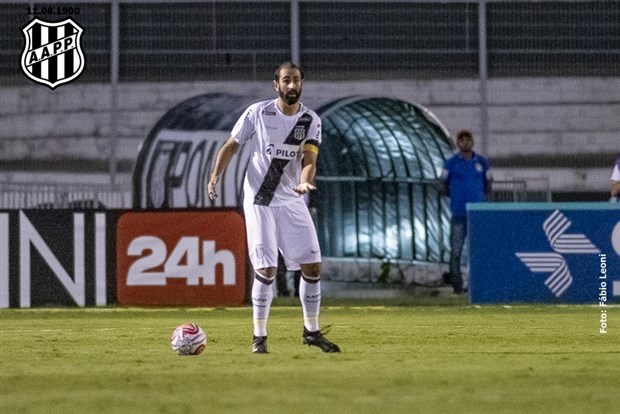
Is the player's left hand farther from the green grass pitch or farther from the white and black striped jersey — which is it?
Answer: the green grass pitch

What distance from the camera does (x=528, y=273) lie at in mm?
19422

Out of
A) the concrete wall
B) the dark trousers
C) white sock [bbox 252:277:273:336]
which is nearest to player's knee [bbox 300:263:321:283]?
white sock [bbox 252:277:273:336]

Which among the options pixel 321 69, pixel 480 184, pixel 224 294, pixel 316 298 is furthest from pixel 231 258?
pixel 321 69

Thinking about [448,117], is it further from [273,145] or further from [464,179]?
[273,145]

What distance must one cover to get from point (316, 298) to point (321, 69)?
20.5m

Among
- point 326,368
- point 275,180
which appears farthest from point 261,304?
point 326,368

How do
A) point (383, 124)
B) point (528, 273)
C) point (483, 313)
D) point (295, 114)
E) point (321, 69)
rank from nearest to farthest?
point (295, 114), point (483, 313), point (528, 273), point (383, 124), point (321, 69)

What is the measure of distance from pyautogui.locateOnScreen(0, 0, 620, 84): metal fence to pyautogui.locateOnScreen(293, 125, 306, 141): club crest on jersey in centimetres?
1917

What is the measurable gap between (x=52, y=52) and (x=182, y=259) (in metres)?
12.0

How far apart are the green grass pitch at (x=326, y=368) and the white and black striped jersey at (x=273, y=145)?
3.75ft

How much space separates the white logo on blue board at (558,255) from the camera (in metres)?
19.4

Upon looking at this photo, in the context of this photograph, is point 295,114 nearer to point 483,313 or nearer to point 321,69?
point 483,313

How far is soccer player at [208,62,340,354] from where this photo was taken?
38.7 ft

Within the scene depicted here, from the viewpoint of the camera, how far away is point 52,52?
30625 millimetres
